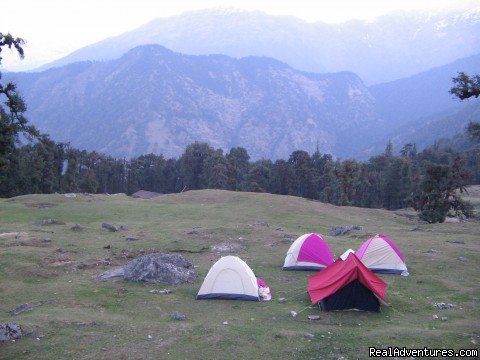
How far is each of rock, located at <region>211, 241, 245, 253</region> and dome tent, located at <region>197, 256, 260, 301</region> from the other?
341 inches

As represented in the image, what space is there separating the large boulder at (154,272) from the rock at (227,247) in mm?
5869

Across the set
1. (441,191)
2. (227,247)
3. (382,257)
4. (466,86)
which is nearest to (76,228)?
(227,247)

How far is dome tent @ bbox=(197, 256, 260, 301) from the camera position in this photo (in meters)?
20.5

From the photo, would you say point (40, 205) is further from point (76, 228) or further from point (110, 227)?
point (110, 227)

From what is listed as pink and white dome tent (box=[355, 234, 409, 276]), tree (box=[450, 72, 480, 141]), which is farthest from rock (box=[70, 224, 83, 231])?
tree (box=[450, 72, 480, 141])

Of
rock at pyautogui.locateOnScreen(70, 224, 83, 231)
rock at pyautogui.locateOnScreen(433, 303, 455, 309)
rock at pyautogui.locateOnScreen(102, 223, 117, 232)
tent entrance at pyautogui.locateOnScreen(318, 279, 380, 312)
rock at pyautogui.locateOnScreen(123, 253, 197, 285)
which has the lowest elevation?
rock at pyautogui.locateOnScreen(433, 303, 455, 309)

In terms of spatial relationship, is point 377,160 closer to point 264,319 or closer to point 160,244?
point 160,244

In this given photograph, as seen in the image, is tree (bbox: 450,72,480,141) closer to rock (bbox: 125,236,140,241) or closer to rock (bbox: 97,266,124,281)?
rock (bbox: 97,266,124,281)

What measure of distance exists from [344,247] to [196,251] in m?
9.87

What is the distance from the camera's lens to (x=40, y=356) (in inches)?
541

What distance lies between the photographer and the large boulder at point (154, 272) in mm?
22531

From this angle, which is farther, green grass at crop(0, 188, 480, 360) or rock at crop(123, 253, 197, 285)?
rock at crop(123, 253, 197, 285)

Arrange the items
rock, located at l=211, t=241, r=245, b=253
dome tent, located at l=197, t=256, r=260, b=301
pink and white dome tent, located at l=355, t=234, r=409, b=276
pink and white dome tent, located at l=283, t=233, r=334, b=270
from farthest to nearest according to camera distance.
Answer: rock, located at l=211, t=241, r=245, b=253, pink and white dome tent, located at l=283, t=233, r=334, b=270, pink and white dome tent, located at l=355, t=234, r=409, b=276, dome tent, located at l=197, t=256, r=260, b=301

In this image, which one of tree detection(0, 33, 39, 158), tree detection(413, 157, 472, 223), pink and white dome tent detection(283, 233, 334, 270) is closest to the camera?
tree detection(0, 33, 39, 158)
